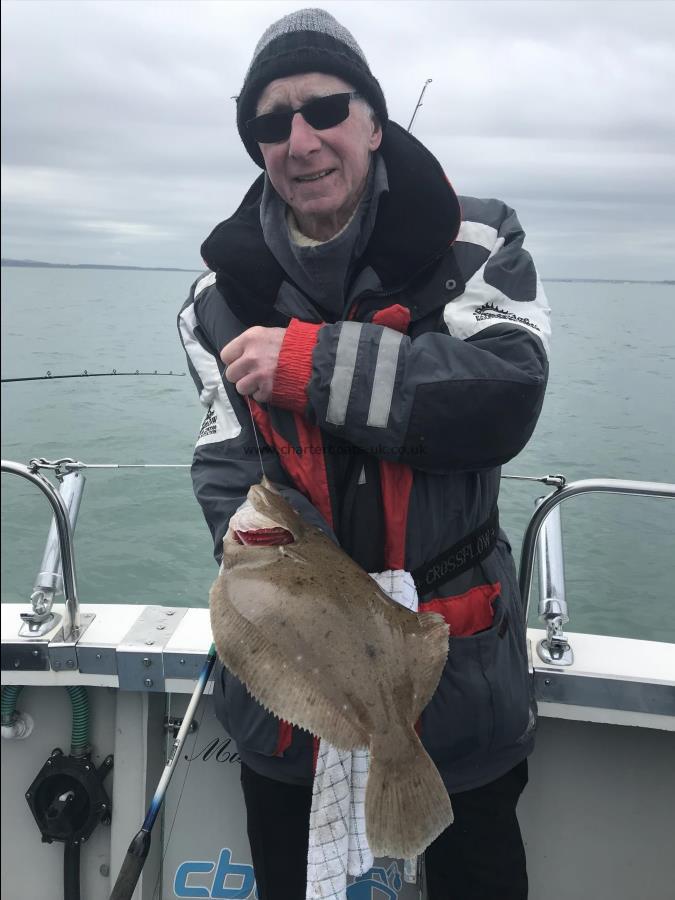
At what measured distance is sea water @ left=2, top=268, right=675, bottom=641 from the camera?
553 cm

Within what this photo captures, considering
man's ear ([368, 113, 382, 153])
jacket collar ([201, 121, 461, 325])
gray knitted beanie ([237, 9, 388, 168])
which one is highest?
gray knitted beanie ([237, 9, 388, 168])

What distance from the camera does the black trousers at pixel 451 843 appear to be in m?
2.03

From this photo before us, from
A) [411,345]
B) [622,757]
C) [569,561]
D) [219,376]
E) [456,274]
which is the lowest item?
[569,561]

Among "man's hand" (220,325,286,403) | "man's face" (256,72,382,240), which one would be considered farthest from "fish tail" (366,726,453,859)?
"man's face" (256,72,382,240)

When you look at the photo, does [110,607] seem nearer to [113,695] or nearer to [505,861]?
[113,695]

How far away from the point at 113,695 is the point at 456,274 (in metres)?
2.15

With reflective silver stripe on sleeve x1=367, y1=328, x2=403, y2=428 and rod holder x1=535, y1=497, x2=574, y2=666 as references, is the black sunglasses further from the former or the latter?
rod holder x1=535, y1=497, x2=574, y2=666

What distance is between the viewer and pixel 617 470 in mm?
7910

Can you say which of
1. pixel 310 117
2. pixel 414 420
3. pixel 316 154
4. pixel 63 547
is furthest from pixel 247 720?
pixel 310 117

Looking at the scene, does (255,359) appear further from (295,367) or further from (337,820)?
(337,820)

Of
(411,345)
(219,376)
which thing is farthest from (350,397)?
(219,376)

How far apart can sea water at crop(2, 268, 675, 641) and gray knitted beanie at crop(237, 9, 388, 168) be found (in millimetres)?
1588

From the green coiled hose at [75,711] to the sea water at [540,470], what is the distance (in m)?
2.47

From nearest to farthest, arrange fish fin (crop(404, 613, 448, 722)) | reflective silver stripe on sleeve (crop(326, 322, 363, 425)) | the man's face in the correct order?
1. fish fin (crop(404, 613, 448, 722))
2. reflective silver stripe on sleeve (crop(326, 322, 363, 425))
3. the man's face
